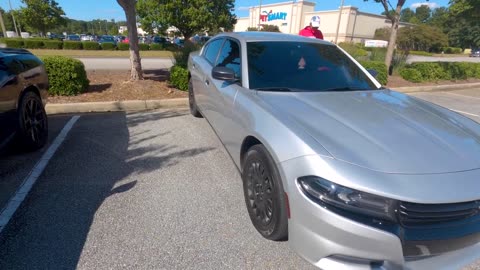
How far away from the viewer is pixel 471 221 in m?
1.77

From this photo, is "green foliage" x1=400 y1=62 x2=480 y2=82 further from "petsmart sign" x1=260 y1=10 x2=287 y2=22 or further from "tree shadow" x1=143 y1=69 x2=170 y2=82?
"petsmart sign" x1=260 y1=10 x2=287 y2=22

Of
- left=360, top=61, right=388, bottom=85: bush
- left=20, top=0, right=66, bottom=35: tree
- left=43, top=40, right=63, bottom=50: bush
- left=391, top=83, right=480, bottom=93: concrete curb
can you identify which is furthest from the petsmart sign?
left=360, top=61, right=388, bottom=85: bush

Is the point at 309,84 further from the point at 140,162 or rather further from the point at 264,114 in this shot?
the point at 140,162

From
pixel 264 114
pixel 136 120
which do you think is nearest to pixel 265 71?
pixel 264 114

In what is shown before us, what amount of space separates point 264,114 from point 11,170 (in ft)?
9.90

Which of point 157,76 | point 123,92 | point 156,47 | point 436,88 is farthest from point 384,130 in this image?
point 156,47

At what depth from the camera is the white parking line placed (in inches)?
104

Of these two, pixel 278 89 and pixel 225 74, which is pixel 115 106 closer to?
pixel 225 74

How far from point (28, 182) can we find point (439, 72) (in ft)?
45.9

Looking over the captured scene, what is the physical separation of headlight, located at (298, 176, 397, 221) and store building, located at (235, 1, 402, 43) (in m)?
68.5

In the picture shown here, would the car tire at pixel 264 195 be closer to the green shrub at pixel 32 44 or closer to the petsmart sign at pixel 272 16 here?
the green shrub at pixel 32 44

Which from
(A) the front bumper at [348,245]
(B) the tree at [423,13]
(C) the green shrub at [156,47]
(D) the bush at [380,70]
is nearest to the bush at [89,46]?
(C) the green shrub at [156,47]

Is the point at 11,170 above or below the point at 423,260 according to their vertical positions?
below

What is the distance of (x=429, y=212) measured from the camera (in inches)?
65.2
